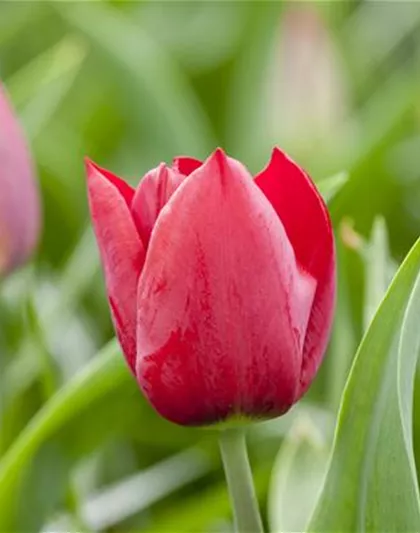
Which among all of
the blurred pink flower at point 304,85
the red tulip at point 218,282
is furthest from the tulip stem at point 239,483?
the blurred pink flower at point 304,85

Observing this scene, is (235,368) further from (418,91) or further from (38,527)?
(418,91)

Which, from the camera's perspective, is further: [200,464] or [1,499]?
[200,464]

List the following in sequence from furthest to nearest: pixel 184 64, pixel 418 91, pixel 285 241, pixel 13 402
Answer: pixel 184 64 < pixel 418 91 < pixel 13 402 < pixel 285 241

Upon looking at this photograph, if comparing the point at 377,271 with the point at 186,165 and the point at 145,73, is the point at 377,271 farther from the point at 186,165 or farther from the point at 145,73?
the point at 145,73

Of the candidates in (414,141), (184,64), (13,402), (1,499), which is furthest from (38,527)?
(184,64)

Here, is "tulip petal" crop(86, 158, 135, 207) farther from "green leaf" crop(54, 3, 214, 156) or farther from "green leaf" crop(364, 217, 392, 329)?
"green leaf" crop(54, 3, 214, 156)

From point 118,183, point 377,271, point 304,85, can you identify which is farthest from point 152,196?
point 304,85

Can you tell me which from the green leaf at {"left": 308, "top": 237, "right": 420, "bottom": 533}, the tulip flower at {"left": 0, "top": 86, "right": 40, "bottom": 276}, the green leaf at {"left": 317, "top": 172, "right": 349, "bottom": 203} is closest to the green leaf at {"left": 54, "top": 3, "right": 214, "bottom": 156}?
the tulip flower at {"left": 0, "top": 86, "right": 40, "bottom": 276}

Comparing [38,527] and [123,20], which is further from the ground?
[123,20]
